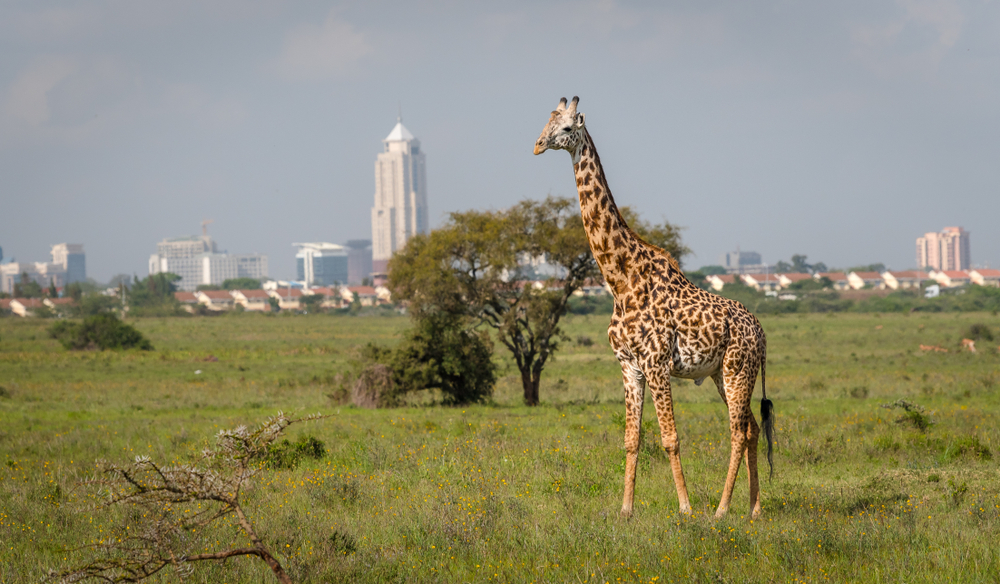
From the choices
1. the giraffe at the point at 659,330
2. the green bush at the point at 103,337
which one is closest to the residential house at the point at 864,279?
the green bush at the point at 103,337

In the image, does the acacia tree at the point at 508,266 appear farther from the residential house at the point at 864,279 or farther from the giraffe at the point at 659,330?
the residential house at the point at 864,279

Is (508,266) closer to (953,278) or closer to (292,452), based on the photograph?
(292,452)

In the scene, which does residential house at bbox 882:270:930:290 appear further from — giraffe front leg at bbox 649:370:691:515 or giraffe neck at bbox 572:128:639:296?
giraffe front leg at bbox 649:370:691:515

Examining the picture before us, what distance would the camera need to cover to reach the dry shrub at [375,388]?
25.2 metres

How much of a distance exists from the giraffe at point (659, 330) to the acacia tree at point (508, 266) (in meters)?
14.5

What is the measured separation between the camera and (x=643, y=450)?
13.7 metres

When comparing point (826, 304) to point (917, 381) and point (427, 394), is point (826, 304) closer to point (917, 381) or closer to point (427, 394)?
point (917, 381)

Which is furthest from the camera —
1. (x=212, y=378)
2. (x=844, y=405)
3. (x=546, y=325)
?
(x=212, y=378)

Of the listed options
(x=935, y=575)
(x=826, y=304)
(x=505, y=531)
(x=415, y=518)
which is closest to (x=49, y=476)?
(x=415, y=518)

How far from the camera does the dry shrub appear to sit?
82.8 feet

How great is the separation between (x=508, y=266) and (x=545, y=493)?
554 inches

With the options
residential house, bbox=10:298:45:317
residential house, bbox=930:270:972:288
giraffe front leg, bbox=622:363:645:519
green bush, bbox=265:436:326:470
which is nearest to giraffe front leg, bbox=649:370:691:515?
giraffe front leg, bbox=622:363:645:519

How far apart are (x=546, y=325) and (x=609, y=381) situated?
32.0 feet

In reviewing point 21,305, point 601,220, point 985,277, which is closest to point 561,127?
point 601,220
